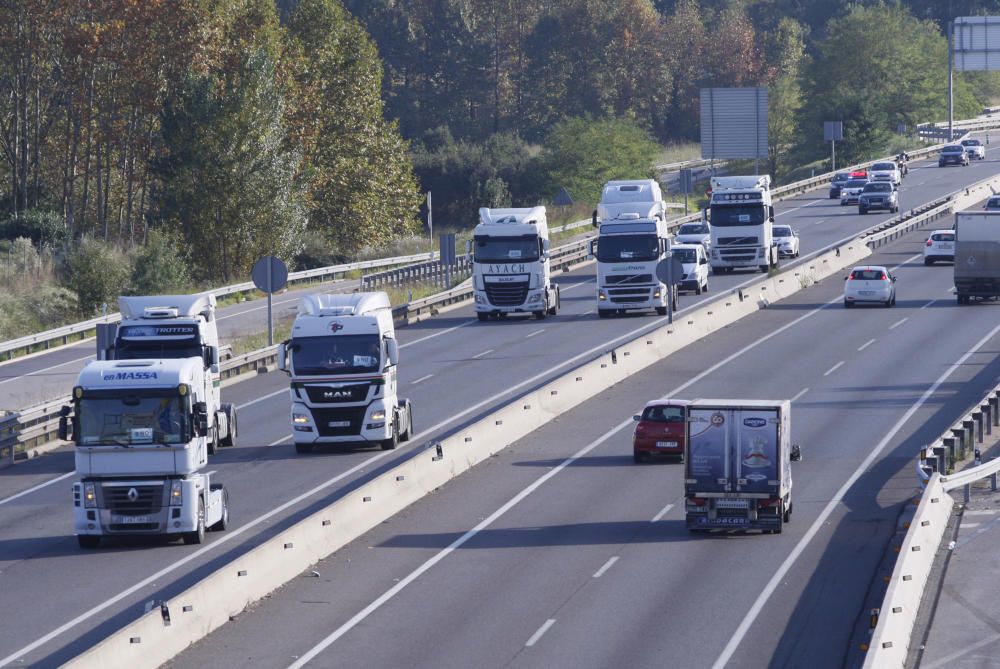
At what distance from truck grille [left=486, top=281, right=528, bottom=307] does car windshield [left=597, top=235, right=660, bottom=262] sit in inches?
117

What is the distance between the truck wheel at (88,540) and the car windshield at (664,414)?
1169cm

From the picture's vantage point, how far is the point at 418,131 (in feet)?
469

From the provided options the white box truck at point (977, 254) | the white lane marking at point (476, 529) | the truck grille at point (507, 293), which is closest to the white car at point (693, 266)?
the truck grille at point (507, 293)

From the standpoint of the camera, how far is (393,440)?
32844 mm

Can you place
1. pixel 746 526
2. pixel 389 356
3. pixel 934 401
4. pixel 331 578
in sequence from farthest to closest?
pixel 934 401
pixel 389 356
pixel 746 526
pixel 331 578

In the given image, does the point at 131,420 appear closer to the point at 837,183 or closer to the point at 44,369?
the point at 44,369

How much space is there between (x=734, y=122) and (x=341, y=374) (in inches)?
2832

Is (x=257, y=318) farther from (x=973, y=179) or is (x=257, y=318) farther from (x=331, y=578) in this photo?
(x=973, y=179)

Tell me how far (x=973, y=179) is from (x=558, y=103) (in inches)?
2219

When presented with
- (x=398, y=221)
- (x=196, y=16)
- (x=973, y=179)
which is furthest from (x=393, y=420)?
(x=973, y=179)

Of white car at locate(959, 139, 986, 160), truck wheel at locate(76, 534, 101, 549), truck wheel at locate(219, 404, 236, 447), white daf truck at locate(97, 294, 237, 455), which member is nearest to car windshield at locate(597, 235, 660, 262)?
truck wheel at locate(219, 404, 236, 447)

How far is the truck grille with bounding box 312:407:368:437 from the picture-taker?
31984 millimetres

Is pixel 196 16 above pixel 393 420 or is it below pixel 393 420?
above

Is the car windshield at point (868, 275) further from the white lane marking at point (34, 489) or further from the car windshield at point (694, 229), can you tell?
the white lane marking at point (34, 489)
